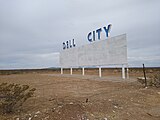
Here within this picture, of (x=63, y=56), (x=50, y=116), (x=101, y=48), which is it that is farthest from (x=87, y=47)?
(x=50, y=116)

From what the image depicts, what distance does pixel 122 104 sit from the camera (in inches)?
339

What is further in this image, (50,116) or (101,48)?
(101,48)

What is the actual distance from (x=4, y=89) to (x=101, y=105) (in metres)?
3.54

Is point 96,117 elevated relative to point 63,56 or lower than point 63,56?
lower

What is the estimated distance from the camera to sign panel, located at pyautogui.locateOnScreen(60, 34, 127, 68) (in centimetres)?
2294

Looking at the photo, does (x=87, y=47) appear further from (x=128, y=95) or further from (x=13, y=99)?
(x=13, y=99)

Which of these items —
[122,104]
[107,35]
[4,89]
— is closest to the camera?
[4,89]

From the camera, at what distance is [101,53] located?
2703 centimetres

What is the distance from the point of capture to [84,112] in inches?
276

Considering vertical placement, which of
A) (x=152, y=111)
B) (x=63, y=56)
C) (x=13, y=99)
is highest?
(x=63, y=56)

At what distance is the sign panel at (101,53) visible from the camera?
22.9 metres

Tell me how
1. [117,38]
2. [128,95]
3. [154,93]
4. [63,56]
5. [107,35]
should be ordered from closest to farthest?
[128,95]
[154,93]
[117,38]
[107,35]
[63,56]

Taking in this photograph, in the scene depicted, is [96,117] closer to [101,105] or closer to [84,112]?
[84,112]

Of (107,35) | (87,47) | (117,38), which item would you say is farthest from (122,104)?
(87,47)
